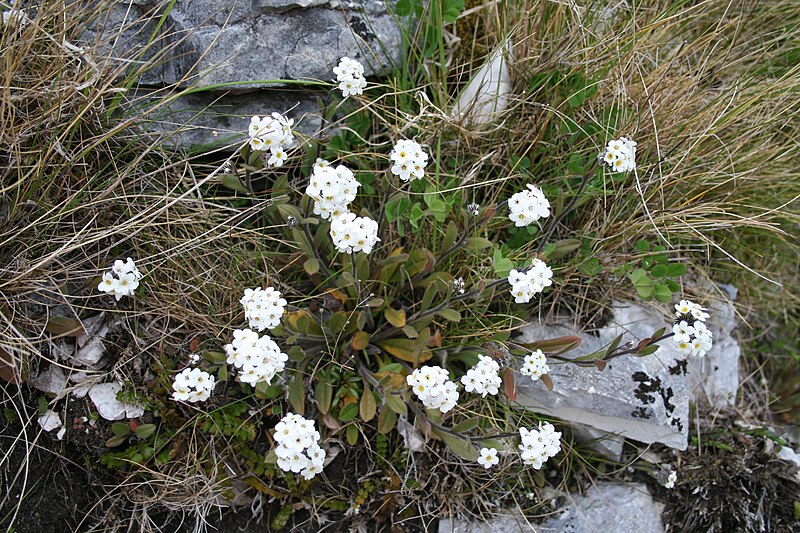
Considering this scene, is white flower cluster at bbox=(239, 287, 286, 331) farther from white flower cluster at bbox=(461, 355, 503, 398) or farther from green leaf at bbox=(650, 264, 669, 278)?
green leaf at bbox=(650, 264, 669, 278)

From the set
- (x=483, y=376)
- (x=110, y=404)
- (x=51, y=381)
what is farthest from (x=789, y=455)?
(x=51, y=381)

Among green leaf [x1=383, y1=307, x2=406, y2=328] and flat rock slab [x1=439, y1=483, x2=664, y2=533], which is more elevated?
green leaf [x1=383, y1=307, x2=406, y2=328]

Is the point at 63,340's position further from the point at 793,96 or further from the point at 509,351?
the point at 793,96

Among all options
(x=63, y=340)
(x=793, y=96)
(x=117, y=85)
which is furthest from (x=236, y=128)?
(x=793, y=96)

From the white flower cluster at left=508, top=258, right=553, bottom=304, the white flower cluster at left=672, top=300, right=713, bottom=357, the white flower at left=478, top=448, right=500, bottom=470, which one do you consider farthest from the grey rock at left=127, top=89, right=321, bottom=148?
the white flower cluster at left=672, top=300, right=713, bottom=357

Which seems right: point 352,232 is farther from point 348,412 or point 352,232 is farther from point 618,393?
point 618,393

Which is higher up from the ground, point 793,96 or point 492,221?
point 793,96
